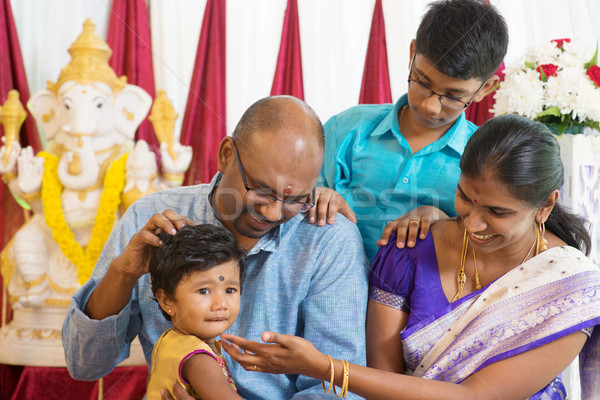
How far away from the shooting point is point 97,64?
3488 mm

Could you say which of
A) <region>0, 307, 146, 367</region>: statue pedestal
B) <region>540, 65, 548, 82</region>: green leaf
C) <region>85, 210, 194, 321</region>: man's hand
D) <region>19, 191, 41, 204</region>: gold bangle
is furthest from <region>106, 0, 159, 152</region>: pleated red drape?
<region>540, 65, 548, 82</region>: green leaf

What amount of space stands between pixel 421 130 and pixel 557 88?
0.64 meters

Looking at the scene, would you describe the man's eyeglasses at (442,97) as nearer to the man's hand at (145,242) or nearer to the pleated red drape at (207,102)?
the man's hand at (145,242)

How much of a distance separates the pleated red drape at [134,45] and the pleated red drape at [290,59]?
82 cm

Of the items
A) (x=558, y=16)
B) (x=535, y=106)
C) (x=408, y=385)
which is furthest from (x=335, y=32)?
(x=408, y=385)

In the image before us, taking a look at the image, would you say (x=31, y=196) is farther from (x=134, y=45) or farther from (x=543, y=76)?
(x=543, y=76)

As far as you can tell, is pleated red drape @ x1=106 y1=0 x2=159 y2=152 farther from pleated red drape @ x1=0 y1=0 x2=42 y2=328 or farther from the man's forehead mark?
the man's forehead mark

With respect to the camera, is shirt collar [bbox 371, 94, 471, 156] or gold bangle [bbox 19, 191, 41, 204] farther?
gold bangle [bbox 19, 191, 41, 204]

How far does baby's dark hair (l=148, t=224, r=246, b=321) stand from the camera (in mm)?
1655

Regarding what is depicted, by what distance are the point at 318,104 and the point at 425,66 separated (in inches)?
81.7

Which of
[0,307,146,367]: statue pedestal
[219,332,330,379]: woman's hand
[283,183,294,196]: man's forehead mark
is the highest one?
[283,183,294,196]: man's forehead mark

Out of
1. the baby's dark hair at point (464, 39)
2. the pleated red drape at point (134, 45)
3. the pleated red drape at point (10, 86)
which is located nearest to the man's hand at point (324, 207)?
the baby's dark hair at point (464, 39)

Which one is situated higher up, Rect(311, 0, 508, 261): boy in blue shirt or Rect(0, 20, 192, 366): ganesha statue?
Rect(311, 0, 508, 261): boy in blue shirt

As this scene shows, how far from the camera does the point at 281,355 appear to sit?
1546mm
